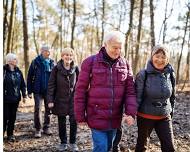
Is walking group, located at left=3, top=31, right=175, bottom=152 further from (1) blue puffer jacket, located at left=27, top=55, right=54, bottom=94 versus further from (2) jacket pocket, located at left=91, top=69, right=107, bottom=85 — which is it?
(1) blue puffer jacket, located at left=27, top=55, right=54, bottom=94

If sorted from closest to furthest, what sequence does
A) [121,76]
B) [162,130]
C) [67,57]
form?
[121,76] < [162,130] < [67,57]

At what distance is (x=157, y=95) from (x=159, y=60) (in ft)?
1.59

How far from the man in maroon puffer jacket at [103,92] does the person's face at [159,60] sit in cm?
65

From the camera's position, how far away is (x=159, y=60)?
5.24m

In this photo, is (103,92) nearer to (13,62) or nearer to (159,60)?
(159,60)

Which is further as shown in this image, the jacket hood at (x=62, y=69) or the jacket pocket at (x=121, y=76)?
the jacket hood at (x=62, y=69)

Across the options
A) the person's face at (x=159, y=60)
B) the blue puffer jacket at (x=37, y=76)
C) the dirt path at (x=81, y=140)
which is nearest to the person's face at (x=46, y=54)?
the blue puffer jacket at (x=37, y=76)

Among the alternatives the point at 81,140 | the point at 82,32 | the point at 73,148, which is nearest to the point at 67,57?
the point at 73,148

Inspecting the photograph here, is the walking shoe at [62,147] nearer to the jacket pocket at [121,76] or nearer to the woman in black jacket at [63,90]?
the woman in black jacket at [63,90]

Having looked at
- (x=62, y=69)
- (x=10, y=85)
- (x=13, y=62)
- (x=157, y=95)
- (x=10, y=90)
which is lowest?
(x=10, y=90)

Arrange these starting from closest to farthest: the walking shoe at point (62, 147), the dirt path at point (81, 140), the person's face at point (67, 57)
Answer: the person's face at point (67, 57)
the walking shoe at point (62, 147)
the dirt path at point (81, 140)

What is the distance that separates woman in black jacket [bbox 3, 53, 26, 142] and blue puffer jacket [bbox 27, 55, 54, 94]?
0.33 metres

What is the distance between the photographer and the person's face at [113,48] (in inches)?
182

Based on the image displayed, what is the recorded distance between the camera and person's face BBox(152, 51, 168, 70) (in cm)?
523
